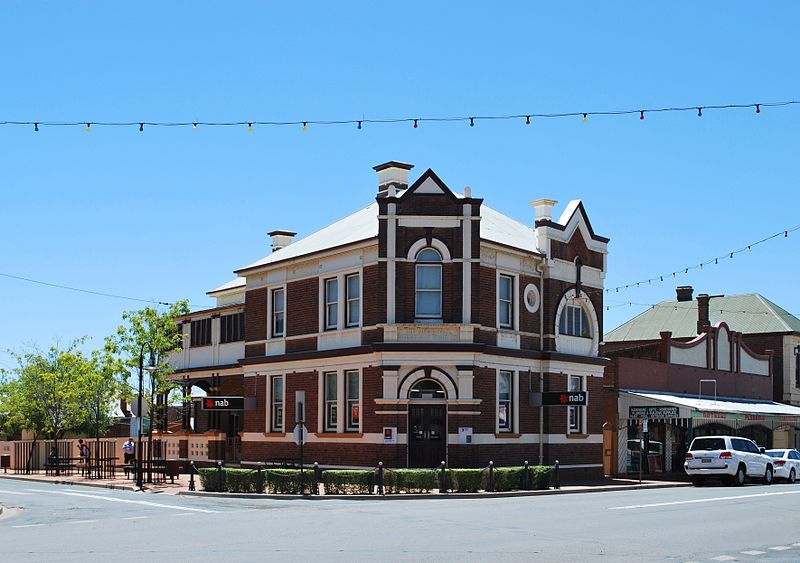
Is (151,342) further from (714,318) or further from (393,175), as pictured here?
(714,318)

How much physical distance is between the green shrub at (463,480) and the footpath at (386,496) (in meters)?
0.41

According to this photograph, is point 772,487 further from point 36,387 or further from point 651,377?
point 36,387

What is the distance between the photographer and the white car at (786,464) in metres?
35.8

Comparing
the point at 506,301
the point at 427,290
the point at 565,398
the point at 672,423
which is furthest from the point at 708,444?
the point at 427,290

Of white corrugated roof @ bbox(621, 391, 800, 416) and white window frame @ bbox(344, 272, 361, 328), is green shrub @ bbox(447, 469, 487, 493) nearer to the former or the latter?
white window frame @ bbox(344, 272, 361, 328)

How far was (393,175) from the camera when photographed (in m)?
36.3

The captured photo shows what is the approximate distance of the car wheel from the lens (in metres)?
33.4

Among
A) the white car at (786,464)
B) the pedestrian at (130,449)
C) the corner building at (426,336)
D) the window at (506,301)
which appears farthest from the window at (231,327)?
the white car at (786,464)

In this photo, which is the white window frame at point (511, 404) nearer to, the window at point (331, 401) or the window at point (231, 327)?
the window at point (331, 401)

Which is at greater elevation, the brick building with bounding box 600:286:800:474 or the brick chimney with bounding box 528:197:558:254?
the brick chimney with bounding box 528:197:558:254

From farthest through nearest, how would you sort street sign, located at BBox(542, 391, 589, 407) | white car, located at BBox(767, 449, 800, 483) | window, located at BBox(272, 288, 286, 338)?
window, located at BBox(272, 288, 286, 338)
white car, located at BBox(767, 449, 800, 483)
street sign, located at BBox(542, 391, 589, 407)

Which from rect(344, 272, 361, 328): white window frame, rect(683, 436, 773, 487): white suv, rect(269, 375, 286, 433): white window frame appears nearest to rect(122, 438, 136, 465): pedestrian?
rect(269, 375, 286, 433): white window frame

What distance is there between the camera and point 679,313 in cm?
5675

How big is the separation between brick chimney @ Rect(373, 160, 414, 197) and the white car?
16215 mm
